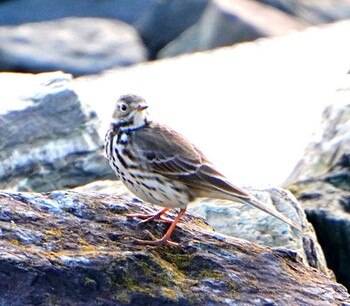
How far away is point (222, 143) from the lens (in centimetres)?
1614

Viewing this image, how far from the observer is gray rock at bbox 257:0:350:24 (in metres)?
25.0

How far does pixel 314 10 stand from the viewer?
2517 cm

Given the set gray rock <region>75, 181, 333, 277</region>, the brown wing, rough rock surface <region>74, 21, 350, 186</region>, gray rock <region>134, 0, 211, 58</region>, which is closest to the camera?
the brown wing

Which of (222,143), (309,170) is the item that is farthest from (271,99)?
(309,170)

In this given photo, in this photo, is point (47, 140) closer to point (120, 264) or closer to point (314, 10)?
point (120, 264)

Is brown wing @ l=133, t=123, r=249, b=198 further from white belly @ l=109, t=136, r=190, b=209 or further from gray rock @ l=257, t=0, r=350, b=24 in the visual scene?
gray rock @ l=257, t=0, r=350, b=24

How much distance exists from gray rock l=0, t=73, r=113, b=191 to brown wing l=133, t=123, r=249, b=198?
435 centimetres

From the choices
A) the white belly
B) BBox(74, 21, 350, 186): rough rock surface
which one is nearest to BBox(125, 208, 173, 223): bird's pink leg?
the white belly

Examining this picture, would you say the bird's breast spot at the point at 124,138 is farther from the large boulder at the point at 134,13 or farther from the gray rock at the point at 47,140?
the large boulder at the point at 134,13

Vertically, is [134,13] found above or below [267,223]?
below

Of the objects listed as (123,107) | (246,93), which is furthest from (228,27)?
(123,107)

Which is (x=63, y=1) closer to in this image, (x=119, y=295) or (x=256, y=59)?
(x=256, y=59)

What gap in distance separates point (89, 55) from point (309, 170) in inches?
422

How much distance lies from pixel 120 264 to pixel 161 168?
1130mm
